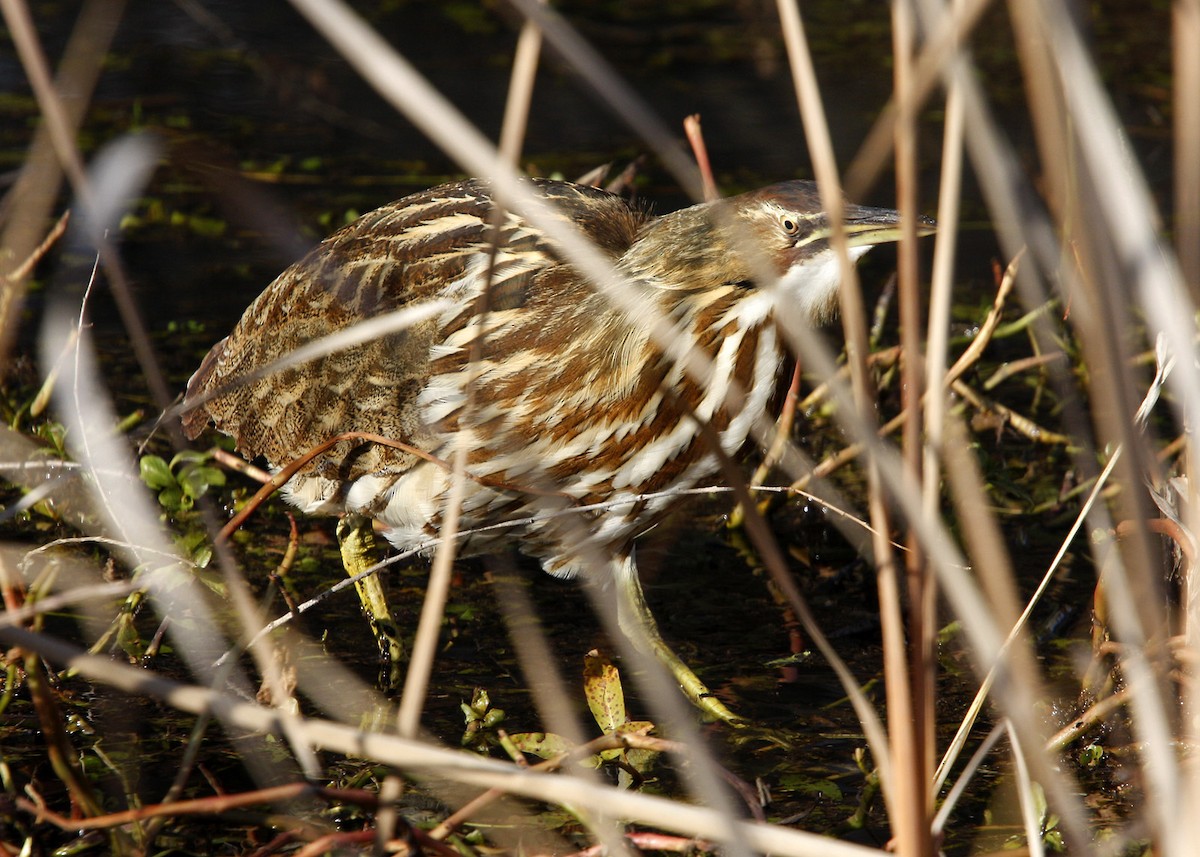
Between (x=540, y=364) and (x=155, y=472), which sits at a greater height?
(x=540, y=364)

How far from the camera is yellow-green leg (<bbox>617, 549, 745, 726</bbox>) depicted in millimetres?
2480

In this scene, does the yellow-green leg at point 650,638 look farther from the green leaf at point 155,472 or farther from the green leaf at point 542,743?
the green leaf at point 155,472

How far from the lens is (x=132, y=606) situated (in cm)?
229

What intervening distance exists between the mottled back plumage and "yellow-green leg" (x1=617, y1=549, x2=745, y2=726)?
0.23 ft

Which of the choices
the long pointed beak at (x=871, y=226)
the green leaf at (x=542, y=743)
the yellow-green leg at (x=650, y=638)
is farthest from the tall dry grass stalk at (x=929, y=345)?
the yellow-green leg at (x=650, y=638)

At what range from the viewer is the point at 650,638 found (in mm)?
2598

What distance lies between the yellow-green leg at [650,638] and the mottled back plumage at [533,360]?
7cm

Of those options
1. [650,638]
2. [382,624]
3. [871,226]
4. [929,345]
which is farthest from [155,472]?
[929,345]

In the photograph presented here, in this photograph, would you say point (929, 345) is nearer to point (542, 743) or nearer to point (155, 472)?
point (542, 743)

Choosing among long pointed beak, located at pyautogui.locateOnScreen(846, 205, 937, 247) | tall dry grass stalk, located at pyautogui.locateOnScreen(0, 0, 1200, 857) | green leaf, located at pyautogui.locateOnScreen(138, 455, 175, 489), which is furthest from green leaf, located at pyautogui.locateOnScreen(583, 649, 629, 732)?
green leaf, located at pyautogui.locateOnScreen(138, 455, 175, 489)

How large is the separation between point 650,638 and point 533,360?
543 millimetres

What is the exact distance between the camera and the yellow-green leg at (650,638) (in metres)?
2.48

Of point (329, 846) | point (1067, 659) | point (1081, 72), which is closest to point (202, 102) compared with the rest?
point (1067, 659)

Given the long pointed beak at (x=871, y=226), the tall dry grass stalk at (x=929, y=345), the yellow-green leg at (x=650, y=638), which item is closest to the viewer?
the tall dry grass stalk at (x=929, y=345)
